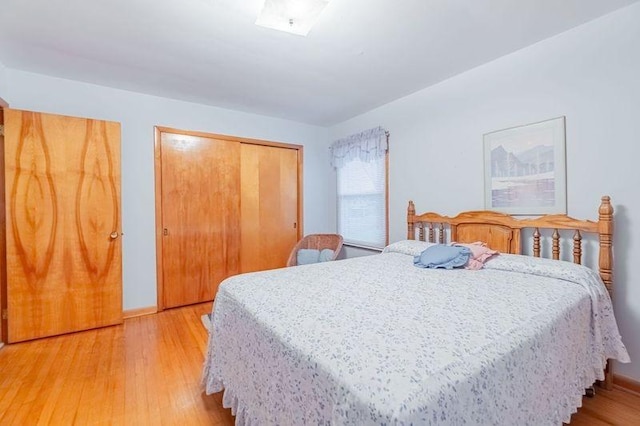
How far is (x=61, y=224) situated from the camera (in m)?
2.54

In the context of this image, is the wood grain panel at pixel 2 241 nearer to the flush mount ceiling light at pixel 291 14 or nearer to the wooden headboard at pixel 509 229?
the flush mount ceiling light at pixel 291 14

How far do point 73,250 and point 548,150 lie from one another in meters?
3.95

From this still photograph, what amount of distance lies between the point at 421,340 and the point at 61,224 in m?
3.06

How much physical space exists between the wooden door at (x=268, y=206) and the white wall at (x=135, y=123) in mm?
416

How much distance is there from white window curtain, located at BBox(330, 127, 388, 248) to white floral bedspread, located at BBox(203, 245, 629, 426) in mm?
1666

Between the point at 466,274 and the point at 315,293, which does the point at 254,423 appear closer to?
the point at 315,293

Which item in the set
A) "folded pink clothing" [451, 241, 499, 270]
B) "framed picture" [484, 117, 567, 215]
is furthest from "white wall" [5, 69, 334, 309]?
"folded pink clothing" [451, 241, 499, 270]

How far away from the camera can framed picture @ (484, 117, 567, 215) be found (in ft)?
6.62

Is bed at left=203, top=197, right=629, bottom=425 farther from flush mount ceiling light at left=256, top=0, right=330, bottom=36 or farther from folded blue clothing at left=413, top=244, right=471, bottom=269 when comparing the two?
flush mount ceiling light at left=256, top=0, right=330, bottom=36

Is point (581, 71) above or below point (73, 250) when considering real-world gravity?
above

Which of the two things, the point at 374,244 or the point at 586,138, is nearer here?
the point at 586,138

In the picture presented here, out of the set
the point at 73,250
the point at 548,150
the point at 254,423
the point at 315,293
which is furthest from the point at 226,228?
the point at 548,150

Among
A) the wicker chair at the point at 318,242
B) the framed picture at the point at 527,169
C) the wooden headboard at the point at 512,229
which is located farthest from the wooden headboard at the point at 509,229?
the wicker chair at the point at 318,242

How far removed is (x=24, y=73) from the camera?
253cm
